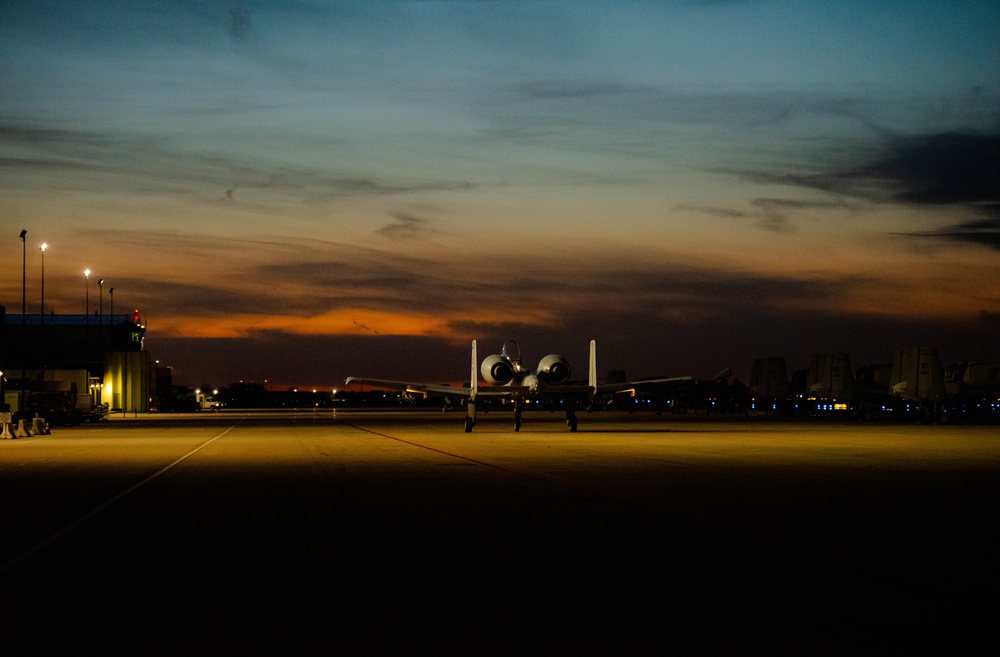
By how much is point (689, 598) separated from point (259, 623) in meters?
3.67

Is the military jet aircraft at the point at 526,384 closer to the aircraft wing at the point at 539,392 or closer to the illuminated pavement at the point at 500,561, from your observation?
the aircraft wing at the point at 539,392

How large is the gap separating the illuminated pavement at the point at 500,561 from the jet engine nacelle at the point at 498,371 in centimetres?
3253

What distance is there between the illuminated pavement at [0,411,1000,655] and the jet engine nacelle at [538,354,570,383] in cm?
2841

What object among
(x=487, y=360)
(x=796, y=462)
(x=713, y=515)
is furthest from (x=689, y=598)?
(x=487, y=360)

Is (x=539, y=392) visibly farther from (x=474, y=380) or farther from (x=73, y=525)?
(x=73, y=525)

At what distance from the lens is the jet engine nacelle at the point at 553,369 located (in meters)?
53.7

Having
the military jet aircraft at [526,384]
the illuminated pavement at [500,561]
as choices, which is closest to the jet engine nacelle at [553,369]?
the military jet aircraft at [526,384]

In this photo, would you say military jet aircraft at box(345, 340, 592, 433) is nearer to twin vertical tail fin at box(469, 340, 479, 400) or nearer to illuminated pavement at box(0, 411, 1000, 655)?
twin vertical tail fin at box(469, 340, 479, 400)

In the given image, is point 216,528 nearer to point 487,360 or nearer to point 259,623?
point 259,623

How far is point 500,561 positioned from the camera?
11.5 meters

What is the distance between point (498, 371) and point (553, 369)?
188 inches

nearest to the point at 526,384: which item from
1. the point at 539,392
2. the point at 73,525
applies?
the point at 539,392

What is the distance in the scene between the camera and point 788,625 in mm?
8305

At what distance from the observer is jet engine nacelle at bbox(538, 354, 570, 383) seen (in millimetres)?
53688
